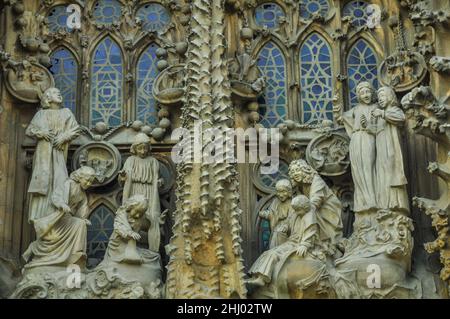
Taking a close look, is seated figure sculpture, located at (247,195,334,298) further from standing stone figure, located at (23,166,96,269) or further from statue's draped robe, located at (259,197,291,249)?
standing stone figure, located at (23,166,96,269)

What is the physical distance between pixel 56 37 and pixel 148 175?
214 cm

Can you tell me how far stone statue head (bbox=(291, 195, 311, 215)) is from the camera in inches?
611

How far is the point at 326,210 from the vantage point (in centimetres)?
1579

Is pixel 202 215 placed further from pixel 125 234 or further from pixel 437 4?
pixel 437 4

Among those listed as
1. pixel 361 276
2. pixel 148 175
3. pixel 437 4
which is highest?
pixel 437 4

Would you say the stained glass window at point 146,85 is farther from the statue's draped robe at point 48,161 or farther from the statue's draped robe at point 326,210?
the statue's draped robe at point 326,210

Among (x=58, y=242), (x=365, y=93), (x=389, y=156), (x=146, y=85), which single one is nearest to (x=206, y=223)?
(x=58, y=242)

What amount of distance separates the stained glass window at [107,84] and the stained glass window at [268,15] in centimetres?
161

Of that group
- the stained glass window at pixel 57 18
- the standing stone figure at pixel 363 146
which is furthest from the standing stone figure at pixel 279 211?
the stained glass window at pixel 57 18

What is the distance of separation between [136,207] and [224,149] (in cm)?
105

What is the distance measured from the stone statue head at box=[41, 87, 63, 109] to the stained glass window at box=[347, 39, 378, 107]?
3186 millimetres

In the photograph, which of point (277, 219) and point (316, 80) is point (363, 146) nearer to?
point (277, 219)

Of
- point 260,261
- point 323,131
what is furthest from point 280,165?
point 260,261

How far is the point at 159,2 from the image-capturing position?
17562 millimetres
